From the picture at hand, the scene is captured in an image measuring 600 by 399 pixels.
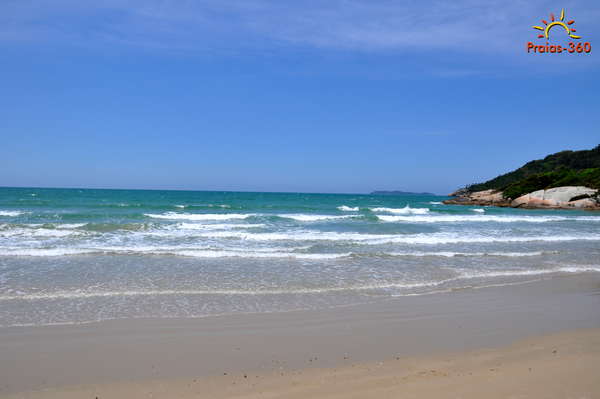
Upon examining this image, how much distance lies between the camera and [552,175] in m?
53.5

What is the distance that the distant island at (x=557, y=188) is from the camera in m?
44.2

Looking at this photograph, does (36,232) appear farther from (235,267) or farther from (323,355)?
(323,355)

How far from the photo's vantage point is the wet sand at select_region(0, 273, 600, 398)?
3.92m

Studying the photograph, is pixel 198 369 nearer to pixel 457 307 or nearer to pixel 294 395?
pixel 294 395

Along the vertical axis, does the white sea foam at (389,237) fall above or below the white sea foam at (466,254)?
above

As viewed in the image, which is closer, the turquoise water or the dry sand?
the dry sand

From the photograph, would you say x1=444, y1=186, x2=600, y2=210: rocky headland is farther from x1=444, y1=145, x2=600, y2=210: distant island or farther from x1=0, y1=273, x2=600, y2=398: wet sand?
x1=0, y1=273, x2=600, y2=398: wet sand

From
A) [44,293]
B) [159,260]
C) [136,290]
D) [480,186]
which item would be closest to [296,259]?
[159,260]

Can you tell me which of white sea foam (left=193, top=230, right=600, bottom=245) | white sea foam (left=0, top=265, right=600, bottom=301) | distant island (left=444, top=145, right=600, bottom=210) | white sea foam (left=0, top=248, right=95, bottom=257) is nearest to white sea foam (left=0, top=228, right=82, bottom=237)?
white sea foam (left=0, top=248, right=95, bottom=257)

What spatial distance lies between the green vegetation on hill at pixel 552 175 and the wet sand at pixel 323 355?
164 feet

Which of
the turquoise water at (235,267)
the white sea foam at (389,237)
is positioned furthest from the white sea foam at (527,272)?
the white sea foam at (389,237)

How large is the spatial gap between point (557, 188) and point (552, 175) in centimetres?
810

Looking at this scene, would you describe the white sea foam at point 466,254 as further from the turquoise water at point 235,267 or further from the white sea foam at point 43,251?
the white sea foam at point 43,251

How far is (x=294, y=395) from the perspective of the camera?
3.73 m
